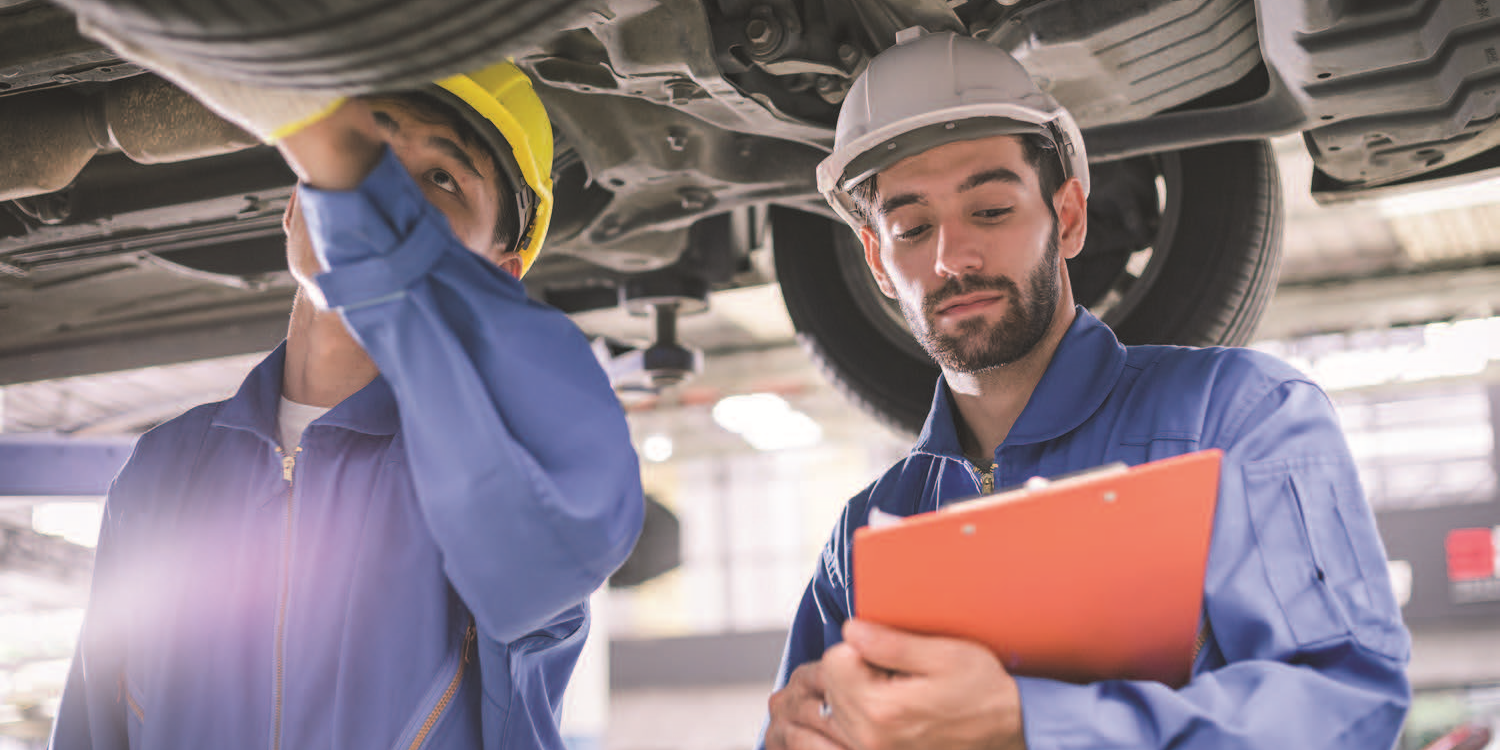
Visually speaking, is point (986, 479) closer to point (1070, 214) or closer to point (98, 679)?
point (1070, 214)

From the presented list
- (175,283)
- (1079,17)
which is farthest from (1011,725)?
(175,283)

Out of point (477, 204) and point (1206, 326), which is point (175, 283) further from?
point (1206, 326)

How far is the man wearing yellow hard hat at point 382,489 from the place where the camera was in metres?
1.02

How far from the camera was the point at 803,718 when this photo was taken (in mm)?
1186

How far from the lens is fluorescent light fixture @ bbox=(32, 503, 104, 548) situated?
10819 millimetres

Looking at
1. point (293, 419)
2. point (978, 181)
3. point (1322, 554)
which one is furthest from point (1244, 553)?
point (293, 419)

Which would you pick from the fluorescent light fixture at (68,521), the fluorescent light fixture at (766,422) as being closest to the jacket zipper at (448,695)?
the fluorescent light fixture at (766,422)

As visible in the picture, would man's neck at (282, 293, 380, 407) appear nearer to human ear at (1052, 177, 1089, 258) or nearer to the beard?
the beard

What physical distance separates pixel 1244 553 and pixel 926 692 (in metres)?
0.37

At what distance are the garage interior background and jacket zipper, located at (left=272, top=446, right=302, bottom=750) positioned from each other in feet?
6.04

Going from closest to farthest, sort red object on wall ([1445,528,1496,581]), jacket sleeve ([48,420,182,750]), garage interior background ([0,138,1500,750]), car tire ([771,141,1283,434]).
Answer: jacket sleeve ([48,420,182,750]), car tire ([771,141,1283,434]), garage interior background ([0,138,1500,750]), red object on wall ([1445,528,1496,581])

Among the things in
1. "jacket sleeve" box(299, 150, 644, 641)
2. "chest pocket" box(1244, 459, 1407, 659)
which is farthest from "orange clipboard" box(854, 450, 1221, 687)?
"jacket sleeve" box(299, 150, 644, 641)

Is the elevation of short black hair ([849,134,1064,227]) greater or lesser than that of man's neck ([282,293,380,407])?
greater

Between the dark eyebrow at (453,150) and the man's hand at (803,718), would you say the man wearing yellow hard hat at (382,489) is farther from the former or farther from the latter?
the man's hand at (803,718)
